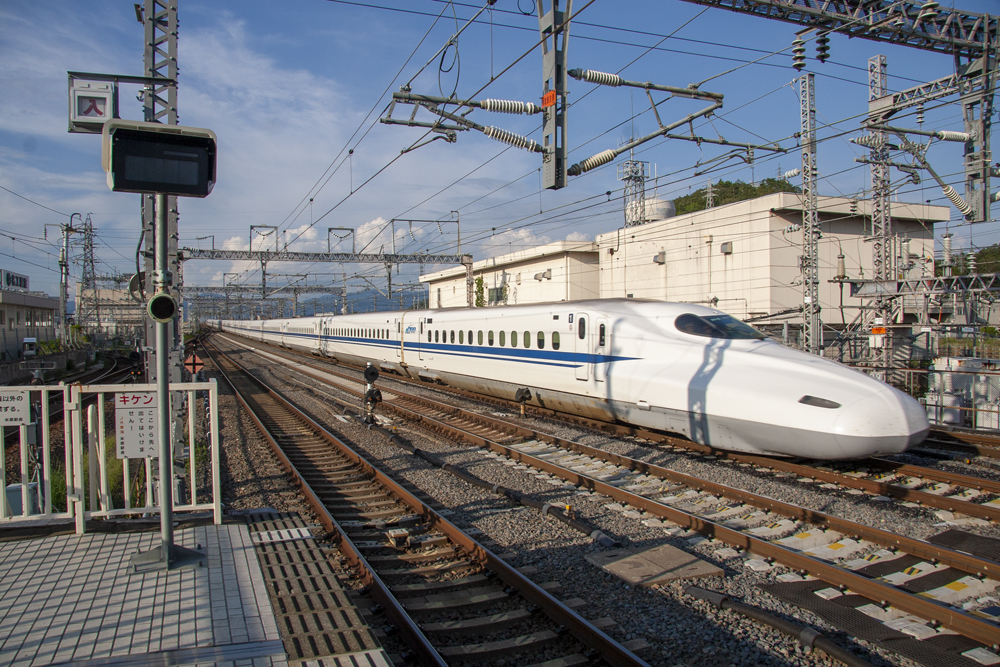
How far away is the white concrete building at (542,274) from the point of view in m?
34.3

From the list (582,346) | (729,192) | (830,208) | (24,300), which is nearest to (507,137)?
(582,346)

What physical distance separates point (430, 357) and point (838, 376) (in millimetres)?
14114

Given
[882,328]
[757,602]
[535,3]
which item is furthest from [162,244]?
[882,328]

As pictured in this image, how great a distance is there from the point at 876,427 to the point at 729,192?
183ft

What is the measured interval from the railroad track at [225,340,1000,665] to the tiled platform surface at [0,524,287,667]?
169 inches

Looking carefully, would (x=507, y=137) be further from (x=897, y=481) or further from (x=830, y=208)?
(x=830, y=208)

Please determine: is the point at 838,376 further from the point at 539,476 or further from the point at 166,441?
the point at 166,441

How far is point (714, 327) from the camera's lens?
9938mm

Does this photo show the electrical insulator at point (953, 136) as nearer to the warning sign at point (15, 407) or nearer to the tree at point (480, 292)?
the warning sign at point (15, 407)

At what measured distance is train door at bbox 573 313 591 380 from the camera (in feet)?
39.1

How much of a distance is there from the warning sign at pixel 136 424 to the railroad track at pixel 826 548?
5253mm

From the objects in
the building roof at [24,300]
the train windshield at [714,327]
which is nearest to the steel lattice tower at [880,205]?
the train windshield at [714,327]

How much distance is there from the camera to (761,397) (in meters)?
8.38

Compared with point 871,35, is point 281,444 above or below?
below
